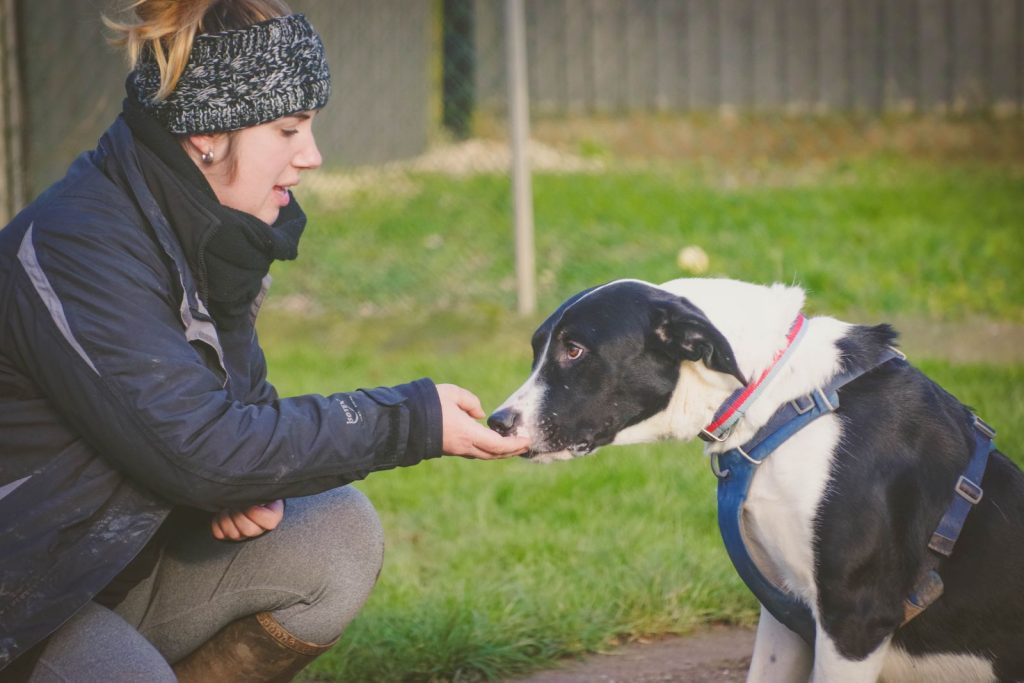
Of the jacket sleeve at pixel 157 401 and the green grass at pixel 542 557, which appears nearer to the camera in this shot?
the jacket sleeve at pixel 157 401

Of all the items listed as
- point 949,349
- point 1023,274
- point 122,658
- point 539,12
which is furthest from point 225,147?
point 539,12

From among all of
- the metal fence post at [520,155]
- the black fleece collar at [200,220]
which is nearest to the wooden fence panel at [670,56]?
the metal fence post at [520,155]

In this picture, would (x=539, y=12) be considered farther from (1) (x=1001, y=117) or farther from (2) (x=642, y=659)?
(2) (x=642, y=659)

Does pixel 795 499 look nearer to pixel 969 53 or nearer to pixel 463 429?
pixel 463 429

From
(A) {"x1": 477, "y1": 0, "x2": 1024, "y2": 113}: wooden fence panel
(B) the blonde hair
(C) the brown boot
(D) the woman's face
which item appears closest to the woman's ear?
(D) the woman's face

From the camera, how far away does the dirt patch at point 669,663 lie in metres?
3.46

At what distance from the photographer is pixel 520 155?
679 cm

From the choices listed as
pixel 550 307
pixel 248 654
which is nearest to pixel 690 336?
pixel 248 654

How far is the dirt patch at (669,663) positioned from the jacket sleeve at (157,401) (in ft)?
4.01

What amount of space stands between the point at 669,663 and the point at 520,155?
3778mm

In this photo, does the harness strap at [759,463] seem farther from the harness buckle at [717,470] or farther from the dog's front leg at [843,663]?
the dog's front leg at [843,663]

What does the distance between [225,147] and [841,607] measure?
5.37ft

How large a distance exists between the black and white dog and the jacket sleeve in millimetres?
567

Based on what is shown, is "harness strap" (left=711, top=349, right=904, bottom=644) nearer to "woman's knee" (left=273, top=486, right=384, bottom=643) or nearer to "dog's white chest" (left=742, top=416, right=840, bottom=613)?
"dog's white chest" (left=742, top=416, right=840, bottom=613)
